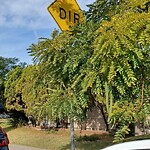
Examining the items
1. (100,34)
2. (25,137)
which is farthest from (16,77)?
(100,34)

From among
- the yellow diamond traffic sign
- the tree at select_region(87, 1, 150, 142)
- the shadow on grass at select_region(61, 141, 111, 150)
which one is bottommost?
the shadow on grass at select_region(61, 141, 111, 150)

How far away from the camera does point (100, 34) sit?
473cm

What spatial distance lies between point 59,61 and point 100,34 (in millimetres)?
1186

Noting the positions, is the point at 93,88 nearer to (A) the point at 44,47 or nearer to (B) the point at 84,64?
(B) the point at 84,64

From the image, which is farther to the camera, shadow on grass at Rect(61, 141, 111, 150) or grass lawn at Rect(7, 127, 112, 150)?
grass lawn at Rect(7, 127, 112, 150)

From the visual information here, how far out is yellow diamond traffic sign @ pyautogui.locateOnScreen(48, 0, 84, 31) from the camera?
19.9ft

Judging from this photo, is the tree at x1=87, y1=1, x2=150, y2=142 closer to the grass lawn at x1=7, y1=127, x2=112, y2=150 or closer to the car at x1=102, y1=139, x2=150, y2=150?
the car at x1=102, y1=139, x2=150, y2=150

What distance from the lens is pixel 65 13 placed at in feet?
20.2

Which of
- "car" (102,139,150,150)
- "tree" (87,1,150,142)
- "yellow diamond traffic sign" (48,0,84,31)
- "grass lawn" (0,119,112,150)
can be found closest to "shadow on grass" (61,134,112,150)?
"grass lawn" (0,119,112,150)

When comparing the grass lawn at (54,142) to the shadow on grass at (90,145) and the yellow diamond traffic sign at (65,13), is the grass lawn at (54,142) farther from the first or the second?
the yellow diamond traffic sign at (65,13)

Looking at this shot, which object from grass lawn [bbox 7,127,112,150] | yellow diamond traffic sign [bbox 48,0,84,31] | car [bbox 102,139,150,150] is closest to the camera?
car [bbox 102,139,150,150]

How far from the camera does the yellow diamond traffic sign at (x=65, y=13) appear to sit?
6.07m

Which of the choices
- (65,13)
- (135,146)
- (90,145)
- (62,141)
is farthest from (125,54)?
(62,141)

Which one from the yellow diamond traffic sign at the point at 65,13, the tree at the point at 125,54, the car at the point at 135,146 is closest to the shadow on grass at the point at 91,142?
the yellow diamond traffic sign at the point at 65,13
